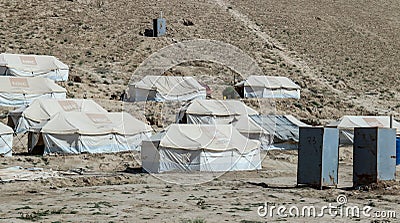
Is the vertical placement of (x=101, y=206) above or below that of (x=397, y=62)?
below

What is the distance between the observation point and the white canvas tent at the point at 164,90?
4753 centimetres

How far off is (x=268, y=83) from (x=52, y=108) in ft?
61.1

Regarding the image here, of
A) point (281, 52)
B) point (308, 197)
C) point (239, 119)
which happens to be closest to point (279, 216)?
point (308, 197)

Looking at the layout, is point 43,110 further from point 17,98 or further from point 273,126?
point 273,126

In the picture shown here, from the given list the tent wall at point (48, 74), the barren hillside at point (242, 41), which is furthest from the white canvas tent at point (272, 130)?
the tent wall at point (48, 74)

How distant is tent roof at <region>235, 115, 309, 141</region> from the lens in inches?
1586

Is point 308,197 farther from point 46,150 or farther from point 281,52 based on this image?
point 281,52

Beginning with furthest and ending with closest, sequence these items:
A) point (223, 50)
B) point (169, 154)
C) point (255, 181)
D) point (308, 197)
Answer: point (223, 50) → point (169, 154) → point (255, 181) → point (308, 197)

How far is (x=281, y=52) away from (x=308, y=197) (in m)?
45.4

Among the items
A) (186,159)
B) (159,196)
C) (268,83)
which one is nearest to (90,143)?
(186,159)

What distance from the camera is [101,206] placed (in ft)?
64.2

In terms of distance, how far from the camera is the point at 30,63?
49.0 m

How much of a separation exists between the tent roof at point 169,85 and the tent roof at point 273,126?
23.1 feet

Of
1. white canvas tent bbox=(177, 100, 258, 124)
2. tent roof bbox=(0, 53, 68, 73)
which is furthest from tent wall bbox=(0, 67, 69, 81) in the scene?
white canvas tent bbox=(177, 100, 258, 124)
